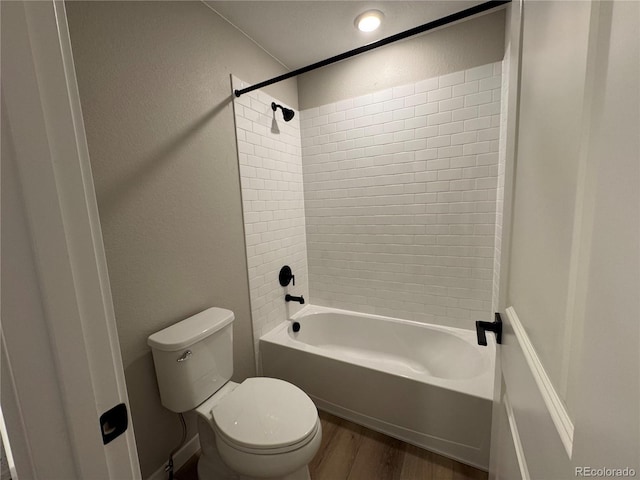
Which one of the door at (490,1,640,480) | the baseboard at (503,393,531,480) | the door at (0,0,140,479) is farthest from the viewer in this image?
the baseboard at (503,393,531,480)

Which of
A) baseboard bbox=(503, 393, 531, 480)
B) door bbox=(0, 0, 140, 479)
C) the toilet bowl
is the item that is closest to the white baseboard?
baseboard bbox=(503, 393, 531, 480)

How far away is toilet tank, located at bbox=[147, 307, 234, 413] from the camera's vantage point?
1123 millimetres

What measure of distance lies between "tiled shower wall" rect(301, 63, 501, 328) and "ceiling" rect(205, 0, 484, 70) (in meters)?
0.35

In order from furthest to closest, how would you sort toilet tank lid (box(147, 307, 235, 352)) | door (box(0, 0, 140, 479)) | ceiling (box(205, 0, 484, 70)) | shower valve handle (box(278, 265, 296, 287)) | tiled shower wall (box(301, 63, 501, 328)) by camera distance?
shower valve handle (box(278, 265, 296, 287)) → tiled shower wall (box(301, 63, 501, 328)) → ceiling (box(205, 0, 484, 70)) → toilet tank lid (box(147, 307, 235, 352)) → door (box(0, 0, 140, 479))

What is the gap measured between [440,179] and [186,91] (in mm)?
1646

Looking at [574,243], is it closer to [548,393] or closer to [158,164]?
[548,393]

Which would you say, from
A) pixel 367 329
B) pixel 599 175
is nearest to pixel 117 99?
pixel 599 175

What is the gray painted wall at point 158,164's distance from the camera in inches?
39.8

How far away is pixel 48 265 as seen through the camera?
0.36 meters

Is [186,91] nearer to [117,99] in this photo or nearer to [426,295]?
[117,99]

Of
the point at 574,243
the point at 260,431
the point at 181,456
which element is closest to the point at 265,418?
the point at 260,431

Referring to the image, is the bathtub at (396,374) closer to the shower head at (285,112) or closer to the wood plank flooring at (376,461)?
the wood plank flooring at (376,461)

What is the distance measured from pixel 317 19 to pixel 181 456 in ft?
8.49

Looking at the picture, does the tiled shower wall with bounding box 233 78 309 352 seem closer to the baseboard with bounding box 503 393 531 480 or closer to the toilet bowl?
the toilet bowl
